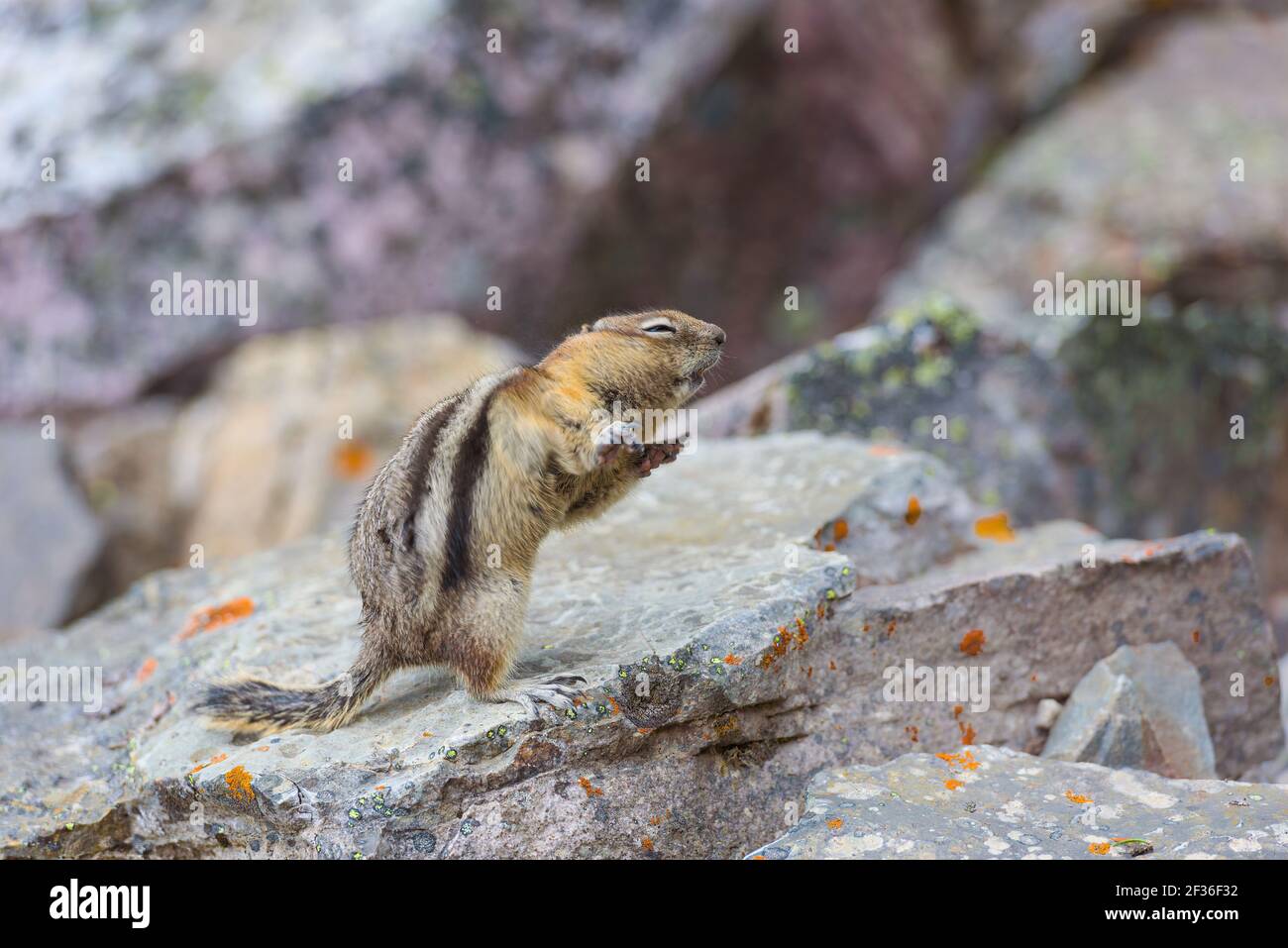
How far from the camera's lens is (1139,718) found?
18.2 ft

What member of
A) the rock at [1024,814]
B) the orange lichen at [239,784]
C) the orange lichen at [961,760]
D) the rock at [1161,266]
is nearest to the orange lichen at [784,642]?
the rock at [1024,814]

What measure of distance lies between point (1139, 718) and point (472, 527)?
2.98 m

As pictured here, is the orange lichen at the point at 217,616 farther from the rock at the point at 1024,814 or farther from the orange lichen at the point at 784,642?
the rock at the point at 1024,814

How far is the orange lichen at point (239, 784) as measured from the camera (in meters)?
4.68

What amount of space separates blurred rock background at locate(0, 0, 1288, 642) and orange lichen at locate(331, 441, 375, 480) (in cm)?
3

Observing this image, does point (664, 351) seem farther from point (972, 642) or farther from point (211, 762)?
point (211, 762)

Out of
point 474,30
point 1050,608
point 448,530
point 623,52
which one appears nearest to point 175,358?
point 474,30

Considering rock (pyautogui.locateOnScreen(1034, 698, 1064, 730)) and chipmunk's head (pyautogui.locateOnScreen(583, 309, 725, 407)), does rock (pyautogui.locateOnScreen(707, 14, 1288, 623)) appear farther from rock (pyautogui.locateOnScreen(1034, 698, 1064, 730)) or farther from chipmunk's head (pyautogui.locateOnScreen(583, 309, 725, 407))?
chipmunk's head (pyautogui.locateOnScreen(583, 309, 725, 407))

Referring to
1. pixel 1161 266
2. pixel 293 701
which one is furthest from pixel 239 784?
pixel 1161 266

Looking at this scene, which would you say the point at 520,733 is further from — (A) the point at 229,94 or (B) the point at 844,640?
(A) the point at 229,94

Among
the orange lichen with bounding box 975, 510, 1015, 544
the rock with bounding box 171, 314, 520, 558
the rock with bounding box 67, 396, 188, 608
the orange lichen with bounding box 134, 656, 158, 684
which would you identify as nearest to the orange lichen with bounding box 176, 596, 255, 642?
the orange lichen with bounding box 134, 656, 158, 684

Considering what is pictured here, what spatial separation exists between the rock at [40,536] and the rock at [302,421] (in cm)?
86

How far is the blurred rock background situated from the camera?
1086 centimetres
